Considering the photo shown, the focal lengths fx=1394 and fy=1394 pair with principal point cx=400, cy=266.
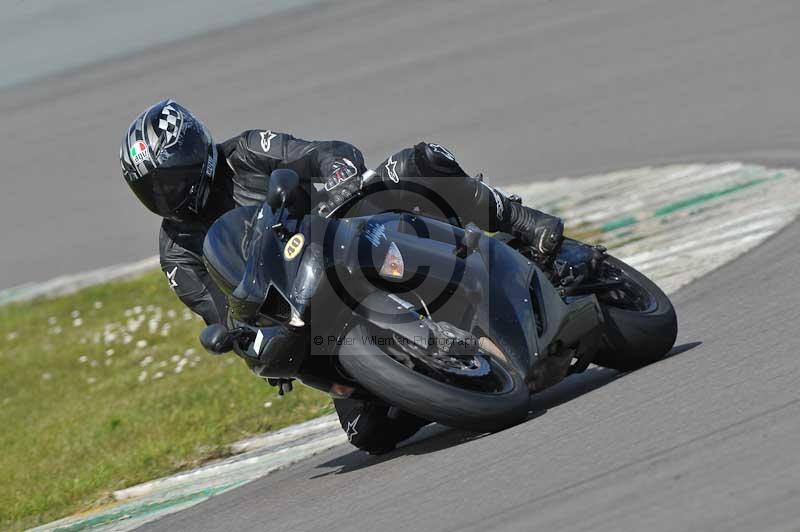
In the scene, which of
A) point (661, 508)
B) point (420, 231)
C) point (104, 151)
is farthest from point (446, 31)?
point (661, 508)

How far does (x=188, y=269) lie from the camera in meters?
6.37

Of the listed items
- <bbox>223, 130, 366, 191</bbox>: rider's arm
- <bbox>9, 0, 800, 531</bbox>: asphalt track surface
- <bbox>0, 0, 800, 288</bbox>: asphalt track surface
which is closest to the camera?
<bbox>9, 0, 800, 531</bbox>: asphalt track surface

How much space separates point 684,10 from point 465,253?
33.6ft

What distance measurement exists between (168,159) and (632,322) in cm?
213

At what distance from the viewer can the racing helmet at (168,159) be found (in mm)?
6043

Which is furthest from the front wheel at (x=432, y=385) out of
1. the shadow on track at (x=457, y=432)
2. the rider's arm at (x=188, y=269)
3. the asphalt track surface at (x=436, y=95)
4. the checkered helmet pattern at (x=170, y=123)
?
the asphalt track surface at (x=436, y=95)

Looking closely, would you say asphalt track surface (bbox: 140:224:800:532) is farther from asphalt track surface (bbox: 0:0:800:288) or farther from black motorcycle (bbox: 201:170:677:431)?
asphalt track surface (bbox: 0:0:800:288)

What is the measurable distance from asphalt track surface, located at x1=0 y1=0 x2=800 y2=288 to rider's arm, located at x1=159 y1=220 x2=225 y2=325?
17.2 feet

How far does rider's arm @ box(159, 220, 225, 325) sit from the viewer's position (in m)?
6.26

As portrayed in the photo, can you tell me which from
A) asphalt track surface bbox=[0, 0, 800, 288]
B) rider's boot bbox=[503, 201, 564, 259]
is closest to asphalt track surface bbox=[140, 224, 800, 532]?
rider's boot bbox=[503, 201, 564, 259]

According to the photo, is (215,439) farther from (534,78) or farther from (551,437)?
(534,78)

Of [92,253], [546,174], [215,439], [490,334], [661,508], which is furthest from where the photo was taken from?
[92,253]

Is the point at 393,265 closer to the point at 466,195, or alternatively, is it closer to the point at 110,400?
the point at 466,195

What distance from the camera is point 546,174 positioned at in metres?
11.9
